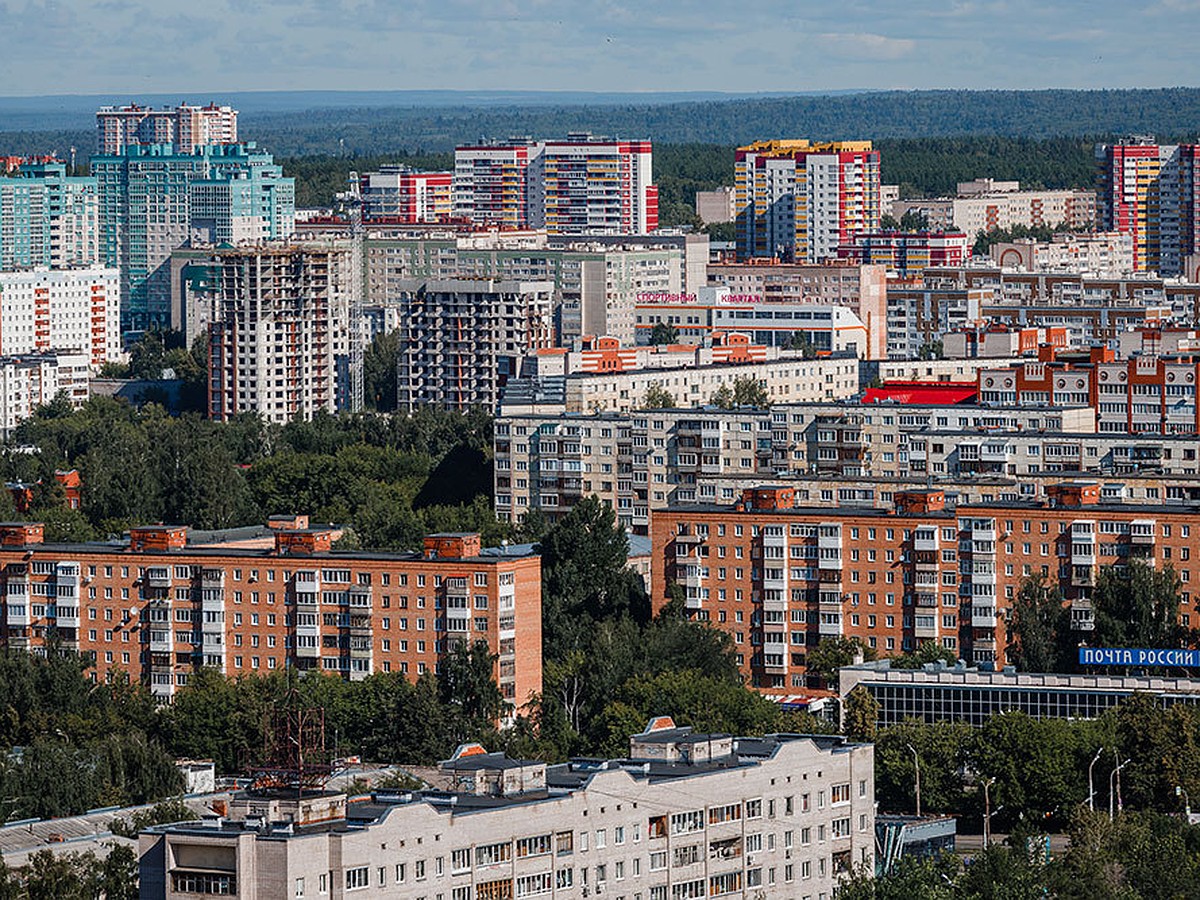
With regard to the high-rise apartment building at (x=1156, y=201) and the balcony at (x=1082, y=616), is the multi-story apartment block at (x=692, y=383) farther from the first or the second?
the high-rise apartment building at (x=1156, y=201)

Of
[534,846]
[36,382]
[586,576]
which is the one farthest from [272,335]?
[534,846]

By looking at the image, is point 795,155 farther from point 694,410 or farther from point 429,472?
point 694,410

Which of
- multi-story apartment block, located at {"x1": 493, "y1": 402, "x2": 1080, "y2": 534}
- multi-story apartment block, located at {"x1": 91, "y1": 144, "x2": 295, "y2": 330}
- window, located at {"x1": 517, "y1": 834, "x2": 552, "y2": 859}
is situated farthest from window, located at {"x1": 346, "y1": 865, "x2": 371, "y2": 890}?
multi-story apartment block, located at {"x1": 91, "y1": 144, "x2": 295, "y2": 330}

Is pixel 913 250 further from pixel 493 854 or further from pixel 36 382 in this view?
pixel 493 854

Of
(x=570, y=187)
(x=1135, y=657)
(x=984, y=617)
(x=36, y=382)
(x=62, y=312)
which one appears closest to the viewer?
(x=1135, y=657)

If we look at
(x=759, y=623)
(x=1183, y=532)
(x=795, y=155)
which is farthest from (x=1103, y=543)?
(x=795, y=155)

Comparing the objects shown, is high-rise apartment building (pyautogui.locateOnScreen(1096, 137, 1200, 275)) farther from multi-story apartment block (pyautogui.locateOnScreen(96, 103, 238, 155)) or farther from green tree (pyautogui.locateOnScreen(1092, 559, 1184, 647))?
green tree (pyautogui.locateOnScreen(1092, 559, 1184, 647))
